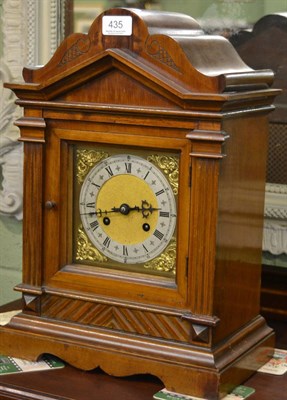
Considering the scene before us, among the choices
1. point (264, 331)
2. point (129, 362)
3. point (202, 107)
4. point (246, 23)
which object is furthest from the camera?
point (246, 23)

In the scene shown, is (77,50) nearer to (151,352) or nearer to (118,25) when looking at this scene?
(118,25)

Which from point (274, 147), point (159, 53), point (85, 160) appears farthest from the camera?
point (274, 147)

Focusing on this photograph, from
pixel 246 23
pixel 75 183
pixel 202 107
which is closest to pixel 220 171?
pixel 202 107

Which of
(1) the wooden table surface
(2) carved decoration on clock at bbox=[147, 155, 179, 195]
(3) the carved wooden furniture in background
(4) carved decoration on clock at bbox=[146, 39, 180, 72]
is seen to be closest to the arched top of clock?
(4) carved decoration on clock at bbox=[146, 39, 180, 72]

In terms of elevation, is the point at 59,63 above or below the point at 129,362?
above

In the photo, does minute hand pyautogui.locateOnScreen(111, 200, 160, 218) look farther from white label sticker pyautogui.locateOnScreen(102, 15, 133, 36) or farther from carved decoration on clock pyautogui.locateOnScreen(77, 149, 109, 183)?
white label sticker pyautogui.locateOnScreen(102, 15, 133, 36)

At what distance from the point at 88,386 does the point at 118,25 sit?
547mm

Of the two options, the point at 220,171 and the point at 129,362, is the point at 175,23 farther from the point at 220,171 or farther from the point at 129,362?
the point at 129,362

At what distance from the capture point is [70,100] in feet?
4.83

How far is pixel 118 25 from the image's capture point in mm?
1406

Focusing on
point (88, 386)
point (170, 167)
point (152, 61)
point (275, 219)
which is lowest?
point (88, 386)

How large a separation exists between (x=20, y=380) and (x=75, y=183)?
32cm

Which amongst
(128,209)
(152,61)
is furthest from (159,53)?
(128,209)

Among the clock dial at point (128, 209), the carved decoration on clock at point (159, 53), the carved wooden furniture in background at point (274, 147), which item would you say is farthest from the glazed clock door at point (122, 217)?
the carved wooden furniture in background at point (274, 147)
